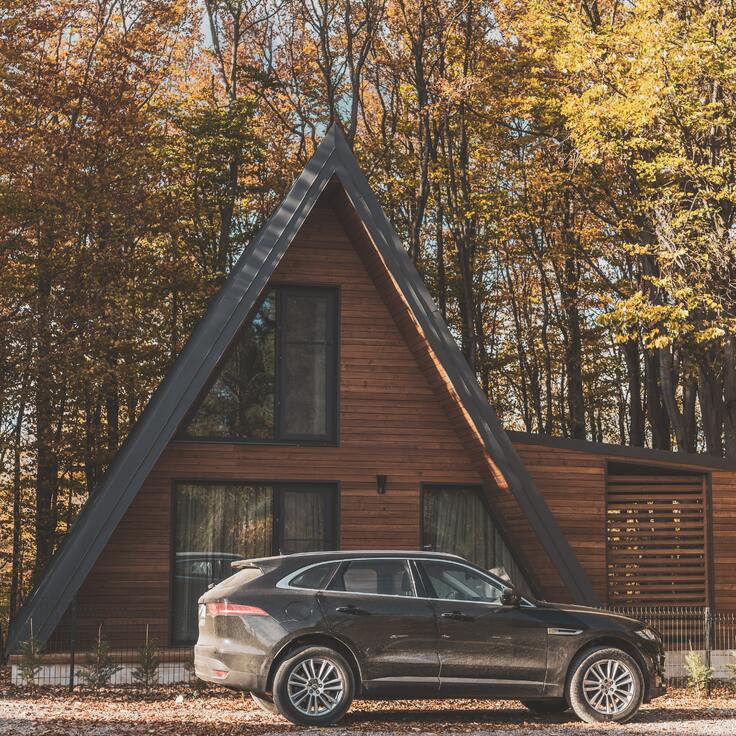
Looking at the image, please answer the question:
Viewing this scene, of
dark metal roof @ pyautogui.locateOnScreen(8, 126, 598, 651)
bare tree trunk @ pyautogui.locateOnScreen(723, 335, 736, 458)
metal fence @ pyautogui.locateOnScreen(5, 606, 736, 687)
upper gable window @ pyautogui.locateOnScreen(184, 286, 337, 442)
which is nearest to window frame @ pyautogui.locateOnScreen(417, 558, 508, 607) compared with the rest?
dark metal roof @ pyautogui.locateOnScreen(8, 126, 598, 651)

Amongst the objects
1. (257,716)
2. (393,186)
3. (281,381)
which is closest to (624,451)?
(281,381)

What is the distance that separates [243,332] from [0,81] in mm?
10998

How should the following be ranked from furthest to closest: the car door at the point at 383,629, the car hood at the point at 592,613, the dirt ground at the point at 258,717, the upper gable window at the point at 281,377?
the upper gable window at the point at 281,377 → the car hood at the point at 592,613 → the car door at the point at 383,629 → the dirt ground at the point at 258,717

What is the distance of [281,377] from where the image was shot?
623 inches

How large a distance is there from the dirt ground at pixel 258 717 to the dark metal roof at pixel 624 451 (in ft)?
12.3

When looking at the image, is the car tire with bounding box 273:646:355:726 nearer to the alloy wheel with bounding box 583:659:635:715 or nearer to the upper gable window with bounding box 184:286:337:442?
the alloy wheel with bounding box 583:659:635:715

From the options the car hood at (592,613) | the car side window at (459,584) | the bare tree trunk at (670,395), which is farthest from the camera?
the bare tree trunk at (670,395)

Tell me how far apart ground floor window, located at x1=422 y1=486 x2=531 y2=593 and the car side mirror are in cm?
497

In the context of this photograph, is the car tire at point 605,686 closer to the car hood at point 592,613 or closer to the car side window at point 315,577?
the car hood at point 592,613

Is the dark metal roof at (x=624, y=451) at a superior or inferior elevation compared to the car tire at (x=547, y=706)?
superior

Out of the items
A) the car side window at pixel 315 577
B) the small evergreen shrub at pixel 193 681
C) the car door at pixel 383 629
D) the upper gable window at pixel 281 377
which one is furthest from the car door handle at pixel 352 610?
the upper gable window at pixel 281 377

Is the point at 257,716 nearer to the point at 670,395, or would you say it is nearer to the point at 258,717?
the point at 258,717

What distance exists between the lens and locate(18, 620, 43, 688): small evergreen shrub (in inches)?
508

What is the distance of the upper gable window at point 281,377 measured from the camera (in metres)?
15.4
